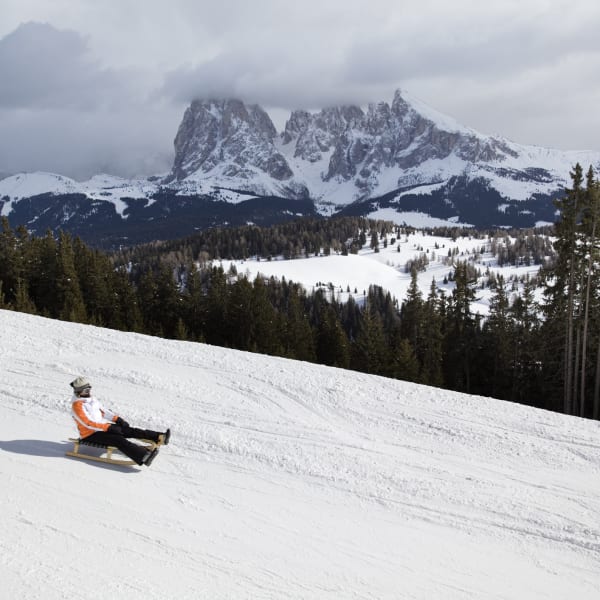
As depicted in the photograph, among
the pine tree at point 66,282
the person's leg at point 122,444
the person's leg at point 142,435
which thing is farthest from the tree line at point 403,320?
the person's leg at point 122,444

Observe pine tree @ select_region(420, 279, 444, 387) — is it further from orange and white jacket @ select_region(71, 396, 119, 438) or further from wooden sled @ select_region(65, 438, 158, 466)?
orange and white jacket @ select_region(71, 396, 119, 438)

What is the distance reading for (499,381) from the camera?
40.2 meters

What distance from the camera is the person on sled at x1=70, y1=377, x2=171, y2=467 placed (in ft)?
31.3

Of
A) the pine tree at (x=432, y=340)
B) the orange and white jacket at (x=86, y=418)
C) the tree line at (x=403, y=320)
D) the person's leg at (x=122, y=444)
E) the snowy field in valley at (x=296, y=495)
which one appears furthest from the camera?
the pine tree at (x=432, y=340)

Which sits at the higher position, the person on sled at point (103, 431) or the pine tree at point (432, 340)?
the person on sled at point (103, 431)

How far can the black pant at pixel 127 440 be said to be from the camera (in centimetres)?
949

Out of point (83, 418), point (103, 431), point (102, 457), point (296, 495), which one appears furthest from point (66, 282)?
point (296, 495)

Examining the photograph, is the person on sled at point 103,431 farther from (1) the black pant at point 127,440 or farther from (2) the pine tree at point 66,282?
(2) the pine tree at point 66,282

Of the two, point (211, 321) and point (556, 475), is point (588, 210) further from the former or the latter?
point (211, 321)

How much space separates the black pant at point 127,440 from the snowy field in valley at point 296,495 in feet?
1.14

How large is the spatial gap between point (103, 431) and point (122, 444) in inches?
21.9

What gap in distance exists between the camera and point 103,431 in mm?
9820

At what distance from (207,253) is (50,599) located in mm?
190027

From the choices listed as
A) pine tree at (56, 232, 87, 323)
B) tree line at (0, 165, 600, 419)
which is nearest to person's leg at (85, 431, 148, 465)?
tree line at (0, 165, 600, 419)
